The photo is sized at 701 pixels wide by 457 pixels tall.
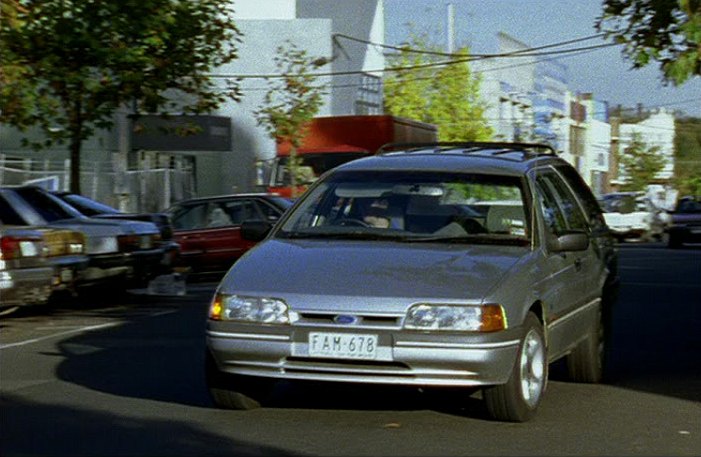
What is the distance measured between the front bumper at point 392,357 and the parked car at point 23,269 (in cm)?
680

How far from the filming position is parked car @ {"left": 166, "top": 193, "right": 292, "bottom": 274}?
2391 centimetres

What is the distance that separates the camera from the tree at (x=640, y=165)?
90438mm

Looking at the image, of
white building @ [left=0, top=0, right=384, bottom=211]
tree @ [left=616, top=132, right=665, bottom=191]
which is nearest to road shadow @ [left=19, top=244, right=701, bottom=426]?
white building @ [left=0, top=0, right=384, bottom=211]

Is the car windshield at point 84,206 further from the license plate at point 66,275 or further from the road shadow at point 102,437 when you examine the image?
the road shadow at point 102,437

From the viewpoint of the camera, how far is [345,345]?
7.84 metres

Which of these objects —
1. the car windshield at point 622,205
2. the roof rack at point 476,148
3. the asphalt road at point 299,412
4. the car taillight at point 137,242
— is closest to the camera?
the asphalt road at point 299,412

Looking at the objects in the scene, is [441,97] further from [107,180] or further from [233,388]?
[233,388]

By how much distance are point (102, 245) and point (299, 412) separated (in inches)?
349

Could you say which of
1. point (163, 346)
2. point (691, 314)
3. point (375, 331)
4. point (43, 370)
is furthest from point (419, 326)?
point (691, 314)

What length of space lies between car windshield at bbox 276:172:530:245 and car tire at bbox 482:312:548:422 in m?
0.70

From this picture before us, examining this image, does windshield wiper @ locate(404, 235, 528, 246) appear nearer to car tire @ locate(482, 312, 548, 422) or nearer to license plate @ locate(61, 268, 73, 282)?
car tire @ locate(482, 312, 548, 422)

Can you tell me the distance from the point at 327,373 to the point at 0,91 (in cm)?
1500

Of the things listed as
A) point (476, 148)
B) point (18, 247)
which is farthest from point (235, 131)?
point (476, 148)

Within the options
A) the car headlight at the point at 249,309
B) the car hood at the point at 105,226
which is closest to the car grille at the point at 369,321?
the car headlight at the point at 249,309
